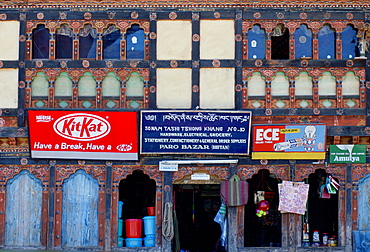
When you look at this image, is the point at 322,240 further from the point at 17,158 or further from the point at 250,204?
the point at 17,158

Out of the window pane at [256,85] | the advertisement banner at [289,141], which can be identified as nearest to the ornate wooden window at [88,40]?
the window pane at [256,85]

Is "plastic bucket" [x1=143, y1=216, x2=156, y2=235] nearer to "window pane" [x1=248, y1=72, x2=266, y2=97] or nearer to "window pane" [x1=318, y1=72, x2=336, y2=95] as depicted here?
"window pane" [x1=248, y1=72, x2=266, y2=97]

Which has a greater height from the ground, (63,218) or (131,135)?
(131,135)

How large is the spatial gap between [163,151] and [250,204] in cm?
402

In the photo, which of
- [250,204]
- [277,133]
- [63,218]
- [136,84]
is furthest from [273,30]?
[63,218]

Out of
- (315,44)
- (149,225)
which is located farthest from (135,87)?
(315,44)

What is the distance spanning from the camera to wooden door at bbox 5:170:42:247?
14992mm

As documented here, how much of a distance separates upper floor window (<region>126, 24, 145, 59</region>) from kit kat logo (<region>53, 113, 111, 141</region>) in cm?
194

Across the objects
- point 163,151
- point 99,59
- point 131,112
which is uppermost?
point 99,59

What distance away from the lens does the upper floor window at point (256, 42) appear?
1519cm

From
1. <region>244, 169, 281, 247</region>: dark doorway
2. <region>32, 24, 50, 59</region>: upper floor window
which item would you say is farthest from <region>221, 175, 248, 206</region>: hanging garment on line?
<region>32, 24, 50, 59</region>: upper floor window

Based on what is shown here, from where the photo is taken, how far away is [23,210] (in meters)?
15.0

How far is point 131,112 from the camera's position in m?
14.9

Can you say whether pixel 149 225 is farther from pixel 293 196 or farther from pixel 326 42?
pixel 326 42
